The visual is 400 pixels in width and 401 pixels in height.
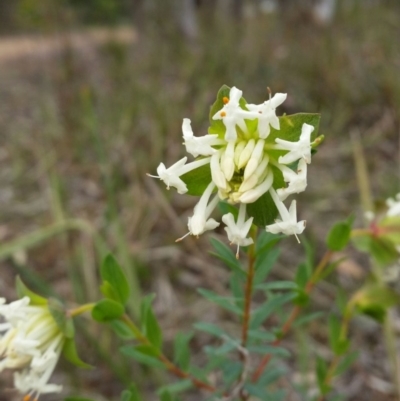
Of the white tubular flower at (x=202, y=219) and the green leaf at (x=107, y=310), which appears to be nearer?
the white tubular flower at (x=202, y=219)

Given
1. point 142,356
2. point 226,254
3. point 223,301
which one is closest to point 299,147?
point 226,254

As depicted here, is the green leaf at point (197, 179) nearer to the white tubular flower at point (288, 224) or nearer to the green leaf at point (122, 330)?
the white tubular flower at point (288, 224)

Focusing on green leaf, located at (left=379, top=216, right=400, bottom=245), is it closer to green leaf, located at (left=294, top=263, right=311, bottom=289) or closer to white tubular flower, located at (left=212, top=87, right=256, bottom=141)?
green leaf, located at (left=294, top=263, right=311, bottom=289)

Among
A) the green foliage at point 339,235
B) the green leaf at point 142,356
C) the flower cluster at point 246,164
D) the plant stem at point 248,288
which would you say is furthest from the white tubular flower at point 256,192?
the green leaf at point 142,356

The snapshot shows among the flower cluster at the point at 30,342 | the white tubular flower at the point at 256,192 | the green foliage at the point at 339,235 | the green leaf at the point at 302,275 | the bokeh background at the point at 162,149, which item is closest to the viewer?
the white tubular flower at the point at 256,192

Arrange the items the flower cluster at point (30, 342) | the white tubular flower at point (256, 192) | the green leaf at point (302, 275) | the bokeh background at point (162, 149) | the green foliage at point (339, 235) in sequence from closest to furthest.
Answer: the white tubular flower at point (256, 192), the flower cluster at point (30, 342), the green foliage at point (339, 235), the green leaf at point (302, 275), the bokeh background at point (162, 149)

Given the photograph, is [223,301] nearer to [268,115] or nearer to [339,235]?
[339,235]

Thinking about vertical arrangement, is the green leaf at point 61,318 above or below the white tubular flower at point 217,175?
below
